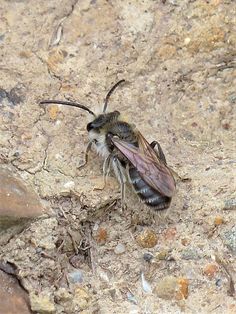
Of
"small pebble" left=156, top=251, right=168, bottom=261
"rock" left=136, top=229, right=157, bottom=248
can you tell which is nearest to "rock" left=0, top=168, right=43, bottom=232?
"rock" left=136, top=229, right=157, bottom=248

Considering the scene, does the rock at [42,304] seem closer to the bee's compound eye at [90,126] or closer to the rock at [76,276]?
the rock at [76,276]

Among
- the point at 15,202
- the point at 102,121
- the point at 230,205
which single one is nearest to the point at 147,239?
the point at 230,205

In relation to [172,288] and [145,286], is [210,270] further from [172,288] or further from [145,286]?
[145,286]

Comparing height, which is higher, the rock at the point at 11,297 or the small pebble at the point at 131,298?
the rock at the point at 11,297

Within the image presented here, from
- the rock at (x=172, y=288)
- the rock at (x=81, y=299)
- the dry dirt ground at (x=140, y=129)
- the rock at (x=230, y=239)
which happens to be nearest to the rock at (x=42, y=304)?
the dry dirt ground at (x=140, y=129)

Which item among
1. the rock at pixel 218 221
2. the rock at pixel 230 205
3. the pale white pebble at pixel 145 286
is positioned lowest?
the pale white pebble at pixel 145 286

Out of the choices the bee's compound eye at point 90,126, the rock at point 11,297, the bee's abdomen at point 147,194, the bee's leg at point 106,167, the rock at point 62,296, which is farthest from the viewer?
the bee's compound eye at point 90,126

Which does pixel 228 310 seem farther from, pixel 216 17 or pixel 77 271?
pixel 216 17

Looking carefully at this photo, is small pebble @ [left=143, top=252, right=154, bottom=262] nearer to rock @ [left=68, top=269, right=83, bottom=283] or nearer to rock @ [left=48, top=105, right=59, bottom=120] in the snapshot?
rock @ [left=68, top=269, right=83, bottom=283]
